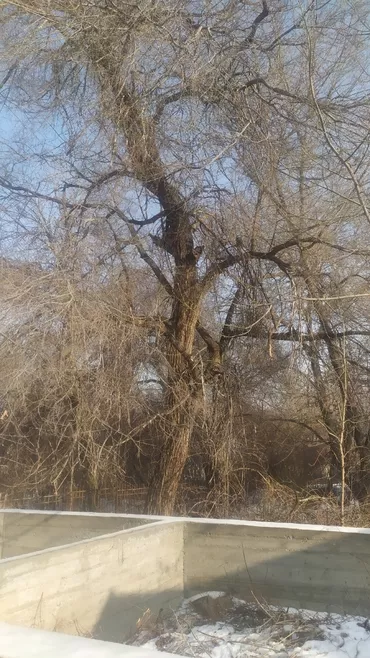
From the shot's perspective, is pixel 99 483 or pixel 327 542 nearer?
pixel 327 542

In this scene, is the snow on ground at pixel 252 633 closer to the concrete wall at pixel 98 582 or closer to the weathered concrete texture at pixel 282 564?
the weathered concrete texture at pixel 282 564

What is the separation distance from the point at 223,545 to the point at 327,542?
118cm

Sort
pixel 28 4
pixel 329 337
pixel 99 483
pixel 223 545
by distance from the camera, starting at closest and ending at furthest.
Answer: pixel 223 545
pixel 28 4
pixel 329 337
pixel 99 483

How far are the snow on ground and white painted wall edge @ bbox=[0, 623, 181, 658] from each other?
252 cm

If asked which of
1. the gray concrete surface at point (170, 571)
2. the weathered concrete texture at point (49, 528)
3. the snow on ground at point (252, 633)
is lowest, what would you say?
the snow on ground at point (252, 633)

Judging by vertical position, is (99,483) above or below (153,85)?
below

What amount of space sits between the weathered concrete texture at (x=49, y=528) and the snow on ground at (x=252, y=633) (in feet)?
4.33

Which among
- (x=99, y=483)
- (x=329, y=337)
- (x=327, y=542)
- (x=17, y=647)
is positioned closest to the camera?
(x=17, y=647)

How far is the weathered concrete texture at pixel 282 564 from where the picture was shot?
22.3 feet

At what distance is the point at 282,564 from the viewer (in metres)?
7.09

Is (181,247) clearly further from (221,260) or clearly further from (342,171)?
(342,171)

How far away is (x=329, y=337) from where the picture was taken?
11500 mm

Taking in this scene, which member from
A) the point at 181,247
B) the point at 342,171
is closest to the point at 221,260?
the point at 181,247

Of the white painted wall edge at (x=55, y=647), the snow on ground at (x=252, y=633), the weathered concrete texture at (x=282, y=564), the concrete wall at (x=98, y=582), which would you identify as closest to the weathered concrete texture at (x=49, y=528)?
the concrete wall at (x=98, y=582)
